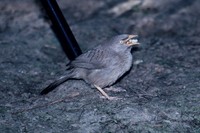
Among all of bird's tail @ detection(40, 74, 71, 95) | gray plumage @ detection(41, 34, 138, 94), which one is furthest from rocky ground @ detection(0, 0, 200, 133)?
gray plumage @ detection(41, 34, 138, 94)

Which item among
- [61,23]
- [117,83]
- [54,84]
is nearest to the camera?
[54,84]

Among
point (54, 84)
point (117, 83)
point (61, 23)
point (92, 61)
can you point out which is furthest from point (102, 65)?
point (61, 23)

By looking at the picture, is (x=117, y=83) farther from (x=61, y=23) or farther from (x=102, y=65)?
(x=61, y=23)

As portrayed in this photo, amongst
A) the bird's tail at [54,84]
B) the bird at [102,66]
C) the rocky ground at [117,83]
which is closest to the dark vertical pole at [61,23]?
the rocky ground at [117,83]

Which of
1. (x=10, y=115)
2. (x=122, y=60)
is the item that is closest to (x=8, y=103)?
(x=10, y=115)

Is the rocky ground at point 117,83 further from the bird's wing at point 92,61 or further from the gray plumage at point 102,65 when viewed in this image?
the bird's wing at point 92,61

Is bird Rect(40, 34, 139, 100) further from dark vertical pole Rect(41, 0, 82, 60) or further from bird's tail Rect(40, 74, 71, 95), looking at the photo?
dark vertical pole Rect(41, 0, 82, 60)

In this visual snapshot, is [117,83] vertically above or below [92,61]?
below

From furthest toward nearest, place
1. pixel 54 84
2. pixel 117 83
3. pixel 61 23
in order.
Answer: pixel 61 23 < pixel 117 83 < pixel 54 84

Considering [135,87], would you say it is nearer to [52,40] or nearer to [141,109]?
[141,109]
